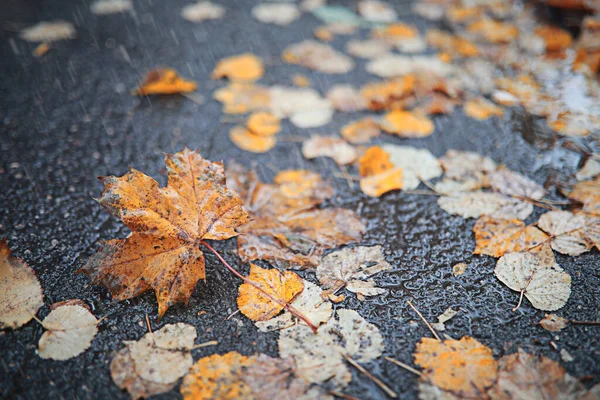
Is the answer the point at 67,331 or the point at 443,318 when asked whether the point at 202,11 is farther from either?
the point at 443,318

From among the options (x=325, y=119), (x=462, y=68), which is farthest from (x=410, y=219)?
(x=462, y=68)

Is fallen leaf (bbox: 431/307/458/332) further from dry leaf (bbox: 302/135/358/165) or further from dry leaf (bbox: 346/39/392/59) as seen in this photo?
dry leaf (bbox: 346/39/392/59)

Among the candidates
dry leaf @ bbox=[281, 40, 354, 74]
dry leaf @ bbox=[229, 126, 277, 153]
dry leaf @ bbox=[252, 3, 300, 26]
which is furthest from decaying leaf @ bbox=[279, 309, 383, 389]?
dry leaf @ bbox=[252, 3, 300, 26]

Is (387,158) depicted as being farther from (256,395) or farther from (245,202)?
(256,395)

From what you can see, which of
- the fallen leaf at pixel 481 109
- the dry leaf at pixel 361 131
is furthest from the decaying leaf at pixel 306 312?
the fallen leaf at pixel 481 109

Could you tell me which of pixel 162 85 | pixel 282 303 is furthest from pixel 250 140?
pixel 282 303
